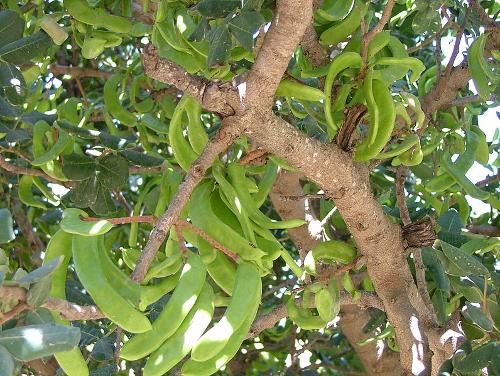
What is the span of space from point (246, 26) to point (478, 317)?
618 millimetres

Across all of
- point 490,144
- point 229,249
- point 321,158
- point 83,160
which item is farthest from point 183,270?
point 490,144

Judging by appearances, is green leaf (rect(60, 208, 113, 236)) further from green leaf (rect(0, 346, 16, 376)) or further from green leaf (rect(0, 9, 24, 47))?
green leaf (rect(0, 9, 24, 47))

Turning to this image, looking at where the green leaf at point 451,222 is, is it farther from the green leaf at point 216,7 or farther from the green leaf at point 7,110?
the green leaf at point 7,110

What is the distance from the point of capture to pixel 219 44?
115 centimetres

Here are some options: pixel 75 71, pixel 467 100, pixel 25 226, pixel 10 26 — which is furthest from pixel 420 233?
pixel 25 226

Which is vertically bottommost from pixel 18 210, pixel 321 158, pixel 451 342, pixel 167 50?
pixel 18 210

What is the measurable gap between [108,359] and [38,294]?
67 cm

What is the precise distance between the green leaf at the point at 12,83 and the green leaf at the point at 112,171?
0.21 metres

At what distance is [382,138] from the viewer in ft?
4.12

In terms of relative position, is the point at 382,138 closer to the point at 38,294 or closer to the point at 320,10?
the point at 320,10

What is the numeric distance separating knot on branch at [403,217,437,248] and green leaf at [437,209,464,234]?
159mm

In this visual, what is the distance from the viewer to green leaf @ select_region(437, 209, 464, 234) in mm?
1582

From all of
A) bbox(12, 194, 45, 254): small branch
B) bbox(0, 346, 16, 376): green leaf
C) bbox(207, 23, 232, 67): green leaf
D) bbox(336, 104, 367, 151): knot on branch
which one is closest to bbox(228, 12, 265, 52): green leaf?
bbox(207, 23, 232, 67): green leaf

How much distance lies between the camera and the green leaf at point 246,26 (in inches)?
44.7
